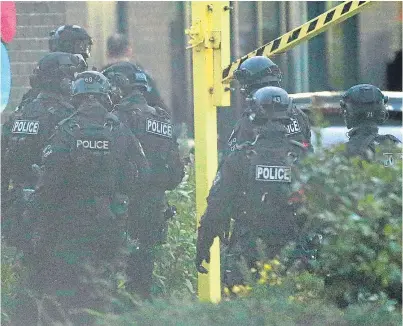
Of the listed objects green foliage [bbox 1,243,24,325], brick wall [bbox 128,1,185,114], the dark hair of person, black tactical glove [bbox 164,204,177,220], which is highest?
brick wall [bbox 128,1,185,114]

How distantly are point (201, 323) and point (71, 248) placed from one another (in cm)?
Answer: 226

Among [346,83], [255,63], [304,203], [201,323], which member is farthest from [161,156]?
[346,83]

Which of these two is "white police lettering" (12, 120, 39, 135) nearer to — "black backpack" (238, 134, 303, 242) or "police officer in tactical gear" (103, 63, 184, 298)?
"police officer in tactical gear" (103, 63, 184, 298)

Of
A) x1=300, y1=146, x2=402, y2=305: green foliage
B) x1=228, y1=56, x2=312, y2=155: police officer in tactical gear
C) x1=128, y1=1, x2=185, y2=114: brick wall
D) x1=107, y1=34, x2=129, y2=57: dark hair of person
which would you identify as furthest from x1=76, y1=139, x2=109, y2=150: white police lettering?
x1=128, y1=1, x2=185, y2=114: brick wall

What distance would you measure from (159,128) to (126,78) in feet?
1.26

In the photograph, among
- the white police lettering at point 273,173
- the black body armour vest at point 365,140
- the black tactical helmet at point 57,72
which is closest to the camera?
the black body armour vest at point 365,140

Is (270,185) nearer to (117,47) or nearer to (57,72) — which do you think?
(57,72)

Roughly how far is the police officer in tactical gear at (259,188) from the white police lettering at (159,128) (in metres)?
0.90

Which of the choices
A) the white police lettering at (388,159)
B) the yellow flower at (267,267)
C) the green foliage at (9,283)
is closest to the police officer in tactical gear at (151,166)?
the green foliage at (9,283)

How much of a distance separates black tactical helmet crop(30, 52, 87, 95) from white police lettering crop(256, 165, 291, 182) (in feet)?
4.80

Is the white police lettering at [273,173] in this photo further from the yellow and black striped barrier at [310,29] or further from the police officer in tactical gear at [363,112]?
the yellow and black striped barrier at [310,29]

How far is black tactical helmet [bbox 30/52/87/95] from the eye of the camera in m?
6.74

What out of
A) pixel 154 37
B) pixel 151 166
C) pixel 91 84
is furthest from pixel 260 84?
pixel 154 37

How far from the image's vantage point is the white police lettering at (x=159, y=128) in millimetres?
6816
